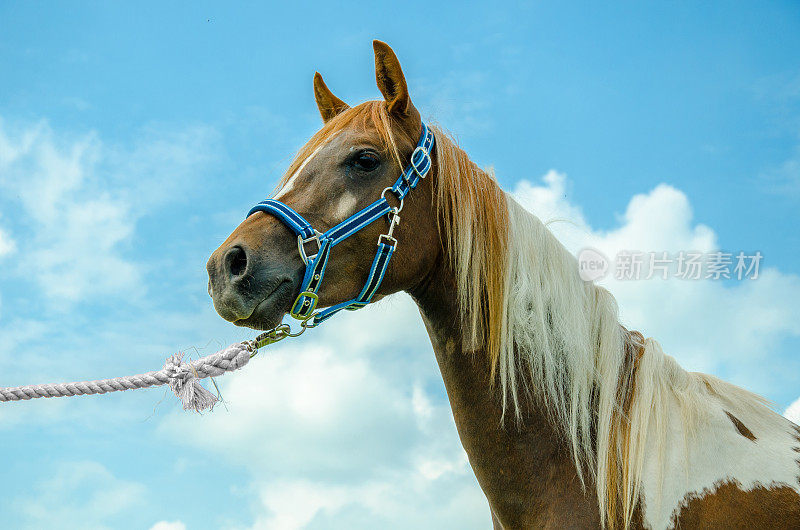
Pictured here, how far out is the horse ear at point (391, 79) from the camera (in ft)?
10.2

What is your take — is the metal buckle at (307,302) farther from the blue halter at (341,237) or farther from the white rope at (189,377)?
the white rope at (189,377)

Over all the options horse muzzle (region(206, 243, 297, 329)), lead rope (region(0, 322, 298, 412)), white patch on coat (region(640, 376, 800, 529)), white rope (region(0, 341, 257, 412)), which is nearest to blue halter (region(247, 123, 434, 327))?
horse muzzle (region(206, 243, 297, 329))

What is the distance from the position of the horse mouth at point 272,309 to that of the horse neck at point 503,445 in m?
0.76

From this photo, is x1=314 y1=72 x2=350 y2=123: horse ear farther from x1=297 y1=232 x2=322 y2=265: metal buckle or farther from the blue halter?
x1=297 y1=232 x2=322 y2=265: metal buckle

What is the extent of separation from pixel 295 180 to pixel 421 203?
657 mm

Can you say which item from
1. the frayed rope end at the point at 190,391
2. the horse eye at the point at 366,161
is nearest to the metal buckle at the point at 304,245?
the horse eye at the point at 366,161

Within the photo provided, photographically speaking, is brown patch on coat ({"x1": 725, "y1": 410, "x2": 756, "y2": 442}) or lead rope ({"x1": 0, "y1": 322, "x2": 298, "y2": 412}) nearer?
brown patch on coat ({"x1": 725, "y1": 410, "x2": 756, "y2": 442})

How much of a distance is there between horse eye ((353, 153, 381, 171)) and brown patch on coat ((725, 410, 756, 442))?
2.19 meters

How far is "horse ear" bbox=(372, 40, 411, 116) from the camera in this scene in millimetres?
3109

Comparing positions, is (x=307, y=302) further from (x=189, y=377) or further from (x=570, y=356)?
(x=570, y=356)

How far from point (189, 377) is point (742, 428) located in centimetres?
296

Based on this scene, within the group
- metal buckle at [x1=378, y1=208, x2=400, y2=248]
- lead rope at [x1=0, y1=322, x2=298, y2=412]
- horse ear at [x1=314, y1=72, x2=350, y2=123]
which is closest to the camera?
metal buckle at [x1=378, y1=208, x2=400, y2=248]

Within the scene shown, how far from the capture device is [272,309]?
2750mm

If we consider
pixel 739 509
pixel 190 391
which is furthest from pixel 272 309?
pixel 739 509
